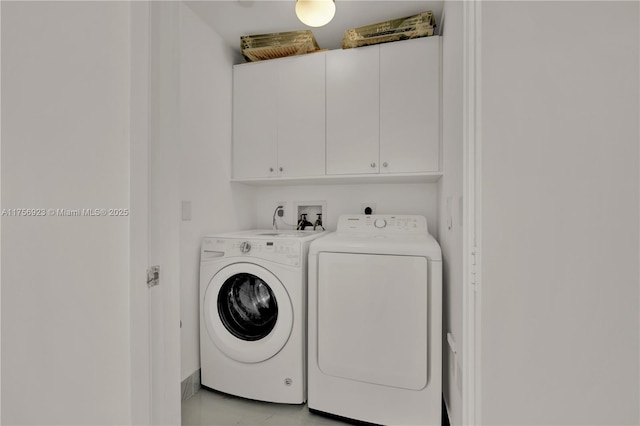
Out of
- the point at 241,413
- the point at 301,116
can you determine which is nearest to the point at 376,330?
the point at 241,413

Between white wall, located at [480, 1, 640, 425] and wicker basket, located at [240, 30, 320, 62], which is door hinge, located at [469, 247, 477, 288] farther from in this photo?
wicker basket, located at [240, 30, 320, 62]

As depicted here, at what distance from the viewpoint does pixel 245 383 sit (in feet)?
5.81

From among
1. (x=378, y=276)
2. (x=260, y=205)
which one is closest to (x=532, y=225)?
(x=378, y=276)

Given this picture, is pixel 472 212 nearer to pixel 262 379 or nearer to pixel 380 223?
pixel 380 223

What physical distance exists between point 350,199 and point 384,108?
73cm

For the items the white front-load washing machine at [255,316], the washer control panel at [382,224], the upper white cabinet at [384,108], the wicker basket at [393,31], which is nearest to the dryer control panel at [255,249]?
the white front-load washing machine at [255,316]

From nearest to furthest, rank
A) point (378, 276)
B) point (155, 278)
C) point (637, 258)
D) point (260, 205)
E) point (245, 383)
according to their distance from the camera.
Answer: point (637, 258) → point (155, 278) → point (378, 276) → point (245, 383) → point (260, 205)

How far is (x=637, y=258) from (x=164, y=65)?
107 centimetres

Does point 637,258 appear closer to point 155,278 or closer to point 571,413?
point 571,413

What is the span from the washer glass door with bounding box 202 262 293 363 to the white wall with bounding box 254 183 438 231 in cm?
79

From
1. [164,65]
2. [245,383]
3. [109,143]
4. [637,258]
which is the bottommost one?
[245,383]

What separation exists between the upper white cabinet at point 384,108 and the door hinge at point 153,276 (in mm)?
1460

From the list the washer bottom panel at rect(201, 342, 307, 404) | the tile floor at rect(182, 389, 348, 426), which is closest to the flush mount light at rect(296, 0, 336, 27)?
the washer bottom panel at rect(201, 342, 307, 404)

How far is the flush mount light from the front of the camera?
140cm
